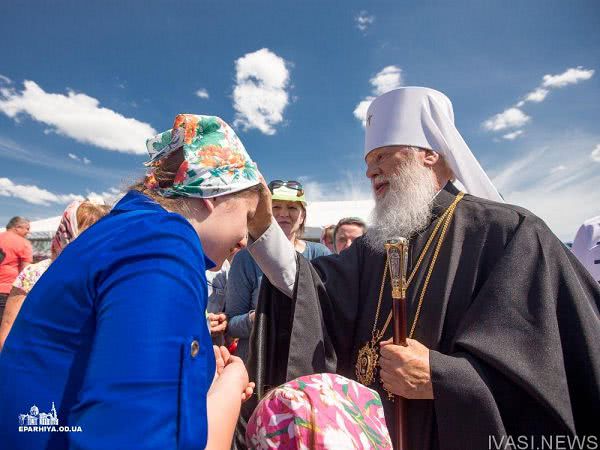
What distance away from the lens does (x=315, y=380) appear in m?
1.08

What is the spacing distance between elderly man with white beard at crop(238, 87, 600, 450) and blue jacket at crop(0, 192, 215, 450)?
1.18m

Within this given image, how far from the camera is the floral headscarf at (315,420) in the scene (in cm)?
95

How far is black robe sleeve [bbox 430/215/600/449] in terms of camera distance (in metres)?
1.70

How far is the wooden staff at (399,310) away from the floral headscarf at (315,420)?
0.79 metres

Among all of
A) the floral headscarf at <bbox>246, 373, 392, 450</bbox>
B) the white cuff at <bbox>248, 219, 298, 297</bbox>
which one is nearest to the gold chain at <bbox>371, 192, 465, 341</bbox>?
the white cuff at <bbox>248, 219, 298, 297</bbox>

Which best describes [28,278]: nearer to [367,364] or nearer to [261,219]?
[261,219]

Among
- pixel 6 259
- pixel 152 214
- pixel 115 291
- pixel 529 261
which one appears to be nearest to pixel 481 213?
pixel 529 261

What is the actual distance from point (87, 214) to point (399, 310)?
2.40m

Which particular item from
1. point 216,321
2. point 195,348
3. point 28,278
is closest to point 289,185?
point 216,321

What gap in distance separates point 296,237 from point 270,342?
1.98 meters

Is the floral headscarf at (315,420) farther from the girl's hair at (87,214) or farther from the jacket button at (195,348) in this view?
the girl's hair at (87,214)

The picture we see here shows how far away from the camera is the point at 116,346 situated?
0.80 metres

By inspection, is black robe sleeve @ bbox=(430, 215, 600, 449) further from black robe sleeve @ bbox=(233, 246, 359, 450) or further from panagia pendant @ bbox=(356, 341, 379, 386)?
black robe sleeve @ bbox=(233, 246, 359, 450)

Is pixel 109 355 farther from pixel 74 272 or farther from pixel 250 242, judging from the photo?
pixel 250 242
